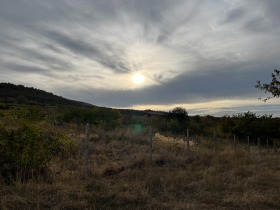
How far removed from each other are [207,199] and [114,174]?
14.8 ft

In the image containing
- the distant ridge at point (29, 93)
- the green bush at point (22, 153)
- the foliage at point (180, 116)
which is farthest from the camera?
the distant ridge at point (29, 93)

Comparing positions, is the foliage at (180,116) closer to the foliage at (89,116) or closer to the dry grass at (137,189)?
the foliage at (89,116)

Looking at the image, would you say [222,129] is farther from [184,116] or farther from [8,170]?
[8,170]

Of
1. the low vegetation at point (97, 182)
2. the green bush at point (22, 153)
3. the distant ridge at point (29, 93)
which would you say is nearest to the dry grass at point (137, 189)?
the low vegetation at point (97, 182)

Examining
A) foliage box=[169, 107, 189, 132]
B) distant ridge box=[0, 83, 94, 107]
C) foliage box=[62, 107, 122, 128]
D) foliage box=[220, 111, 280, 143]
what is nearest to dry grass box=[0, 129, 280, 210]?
foliage box=[62, 107, 122, 128]

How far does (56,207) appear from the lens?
25.0 feet

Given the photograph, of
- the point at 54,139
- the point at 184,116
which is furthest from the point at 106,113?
the point at 54,139

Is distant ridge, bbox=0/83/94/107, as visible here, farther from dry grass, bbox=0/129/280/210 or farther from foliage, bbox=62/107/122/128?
dry grass, bbox=0/129/280/210

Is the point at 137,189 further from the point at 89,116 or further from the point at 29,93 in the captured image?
the point at 29,93

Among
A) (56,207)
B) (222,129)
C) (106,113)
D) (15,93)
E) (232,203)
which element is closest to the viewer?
(56,207)

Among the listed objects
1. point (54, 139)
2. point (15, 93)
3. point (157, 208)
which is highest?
point (15, 93)

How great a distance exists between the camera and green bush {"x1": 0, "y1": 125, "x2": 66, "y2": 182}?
9891mm

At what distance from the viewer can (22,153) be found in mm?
10148

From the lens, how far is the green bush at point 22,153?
32.4ft
